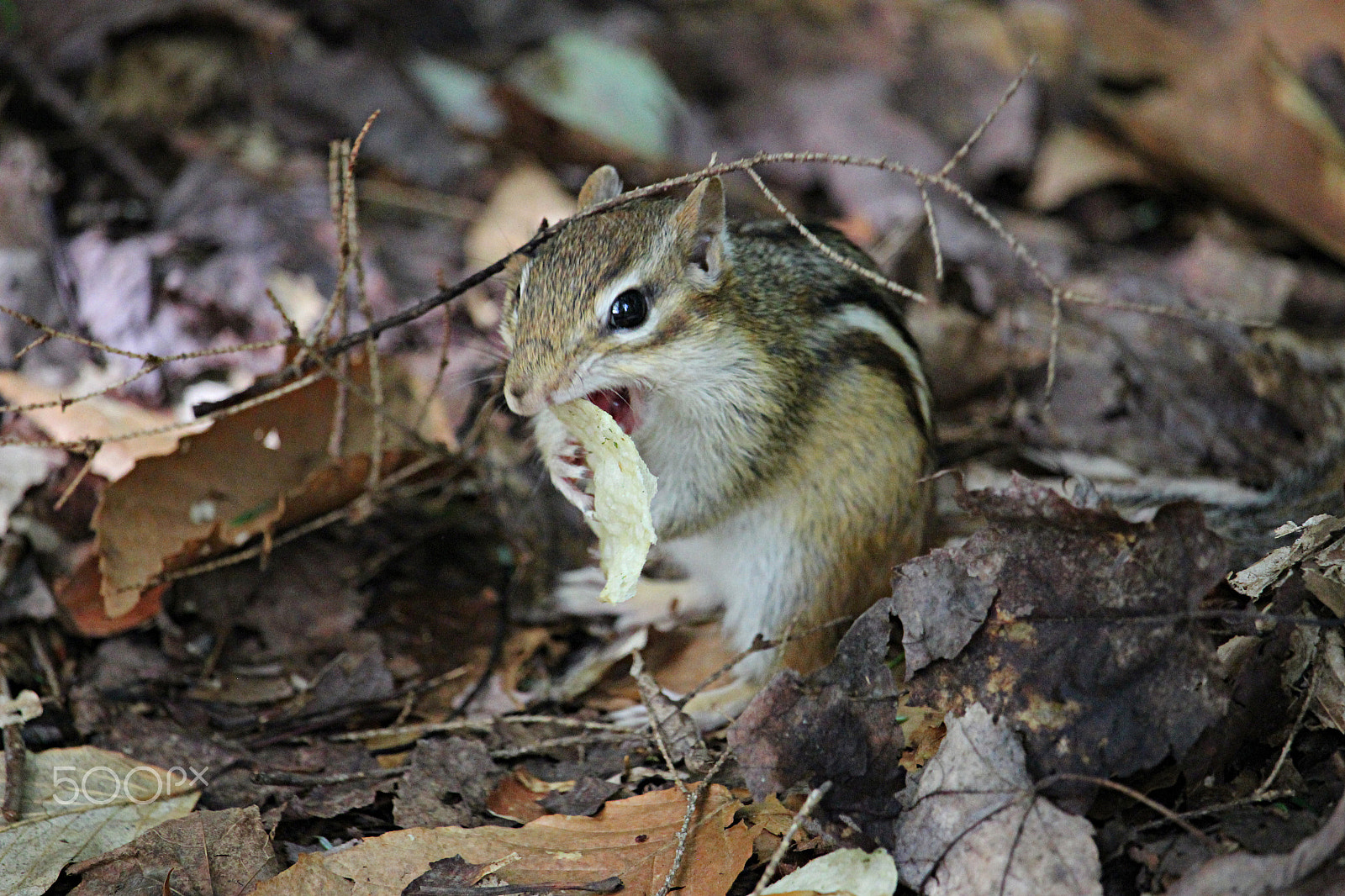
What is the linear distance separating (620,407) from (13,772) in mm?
1810

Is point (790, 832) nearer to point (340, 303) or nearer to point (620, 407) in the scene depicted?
point (620, 407)

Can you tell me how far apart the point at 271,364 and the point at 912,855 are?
3.08 metres

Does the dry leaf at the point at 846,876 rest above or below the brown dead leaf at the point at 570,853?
above

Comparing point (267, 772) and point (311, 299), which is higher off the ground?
point (311, 299)

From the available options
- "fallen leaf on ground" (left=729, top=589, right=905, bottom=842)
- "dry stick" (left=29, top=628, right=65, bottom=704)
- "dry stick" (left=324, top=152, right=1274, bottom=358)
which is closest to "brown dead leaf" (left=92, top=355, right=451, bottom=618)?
"dry stick" (left=29, top=628, right=65, bottom=704)

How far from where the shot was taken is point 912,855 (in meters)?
2.43

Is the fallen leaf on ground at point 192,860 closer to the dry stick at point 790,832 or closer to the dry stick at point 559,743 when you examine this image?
the dry stick at point 559,743

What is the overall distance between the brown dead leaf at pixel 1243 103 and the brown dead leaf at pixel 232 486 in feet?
13.3

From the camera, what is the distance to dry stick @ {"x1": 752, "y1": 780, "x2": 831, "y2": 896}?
2242 millimetres

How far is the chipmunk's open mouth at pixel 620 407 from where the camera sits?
10.9 feet

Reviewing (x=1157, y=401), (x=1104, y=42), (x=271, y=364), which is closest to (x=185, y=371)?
(x=271, y=364)

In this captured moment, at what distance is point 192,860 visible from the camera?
260 cm

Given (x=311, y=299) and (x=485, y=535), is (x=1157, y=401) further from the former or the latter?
(x=311, y=299)

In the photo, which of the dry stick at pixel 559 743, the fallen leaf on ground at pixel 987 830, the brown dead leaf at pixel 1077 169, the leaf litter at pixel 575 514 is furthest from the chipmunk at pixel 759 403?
the brown dead leaf at pixel 1077 169
